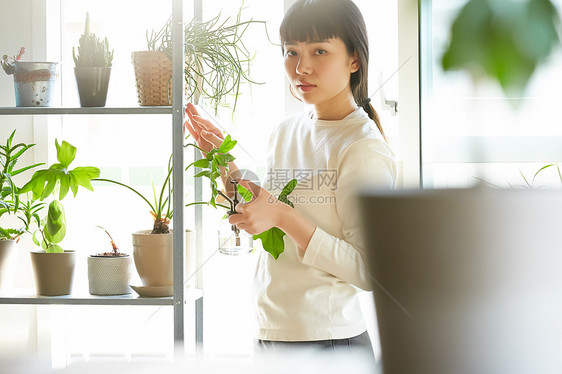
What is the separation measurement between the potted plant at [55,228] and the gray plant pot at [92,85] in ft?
0.45

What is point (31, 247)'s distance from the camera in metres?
1.71

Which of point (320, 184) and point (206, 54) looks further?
point (206, 54)

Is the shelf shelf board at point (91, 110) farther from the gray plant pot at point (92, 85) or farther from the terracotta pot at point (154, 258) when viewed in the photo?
the terracotta pot at point (154, 258)

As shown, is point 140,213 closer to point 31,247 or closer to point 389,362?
point 31,247

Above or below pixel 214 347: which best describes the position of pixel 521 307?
above

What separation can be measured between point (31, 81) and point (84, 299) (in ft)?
1.59

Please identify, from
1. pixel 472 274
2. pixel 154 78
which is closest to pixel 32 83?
pixel 154 78

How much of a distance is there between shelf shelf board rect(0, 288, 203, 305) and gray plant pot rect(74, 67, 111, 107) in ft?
1.34

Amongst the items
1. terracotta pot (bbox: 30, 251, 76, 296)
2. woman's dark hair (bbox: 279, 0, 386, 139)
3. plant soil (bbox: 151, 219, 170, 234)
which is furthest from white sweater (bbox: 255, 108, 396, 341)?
terracotta pot (bbox: 30, 251, 76, 296)

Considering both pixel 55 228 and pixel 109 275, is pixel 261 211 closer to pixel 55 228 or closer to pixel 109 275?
pixel 109 275

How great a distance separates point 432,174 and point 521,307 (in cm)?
150

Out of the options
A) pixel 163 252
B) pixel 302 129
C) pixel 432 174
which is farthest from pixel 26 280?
pixel 432 174

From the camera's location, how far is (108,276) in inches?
53.2

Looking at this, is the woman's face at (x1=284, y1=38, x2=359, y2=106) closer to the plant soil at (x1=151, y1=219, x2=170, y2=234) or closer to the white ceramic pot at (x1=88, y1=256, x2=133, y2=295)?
the plant soil at (x1=151, y1=219, x2=170, y2=234)
